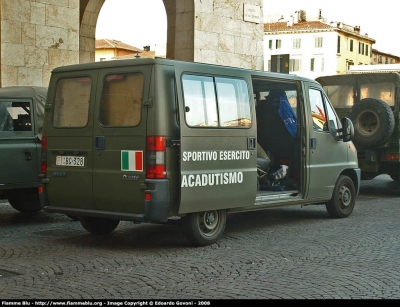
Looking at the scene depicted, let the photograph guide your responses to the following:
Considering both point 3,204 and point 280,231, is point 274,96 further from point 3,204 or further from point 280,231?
point 3,204

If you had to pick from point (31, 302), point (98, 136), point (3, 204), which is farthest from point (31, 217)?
point (31, 302)

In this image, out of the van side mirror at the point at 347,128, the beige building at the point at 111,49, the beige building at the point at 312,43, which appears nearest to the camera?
the van side mirror at the point at 347,128

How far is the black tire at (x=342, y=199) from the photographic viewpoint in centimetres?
1080

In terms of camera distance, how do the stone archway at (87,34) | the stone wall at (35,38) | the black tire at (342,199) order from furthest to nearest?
the stone archway at (87,34)
the stone wall at (35,38)
the black tire at (342,199)

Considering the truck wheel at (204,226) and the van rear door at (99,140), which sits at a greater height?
the van rear door at (99,140)

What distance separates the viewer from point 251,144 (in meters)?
8.94

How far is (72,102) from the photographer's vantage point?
337 inches

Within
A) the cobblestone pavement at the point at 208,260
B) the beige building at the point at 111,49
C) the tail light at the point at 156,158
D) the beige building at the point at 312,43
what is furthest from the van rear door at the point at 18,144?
the beige building at the point at 312,43

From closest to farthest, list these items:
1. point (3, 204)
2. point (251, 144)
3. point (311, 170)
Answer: point (251, 144), point (311, 170), point (3, 204)

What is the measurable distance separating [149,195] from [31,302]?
2.43 meters

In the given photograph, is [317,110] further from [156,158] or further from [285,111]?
[156,158]

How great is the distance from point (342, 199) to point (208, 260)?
4.10 meters

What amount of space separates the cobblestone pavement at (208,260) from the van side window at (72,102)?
1.42 m

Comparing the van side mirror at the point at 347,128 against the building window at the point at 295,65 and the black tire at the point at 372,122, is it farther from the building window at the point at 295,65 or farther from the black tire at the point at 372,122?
the building window at the point at 295,65
